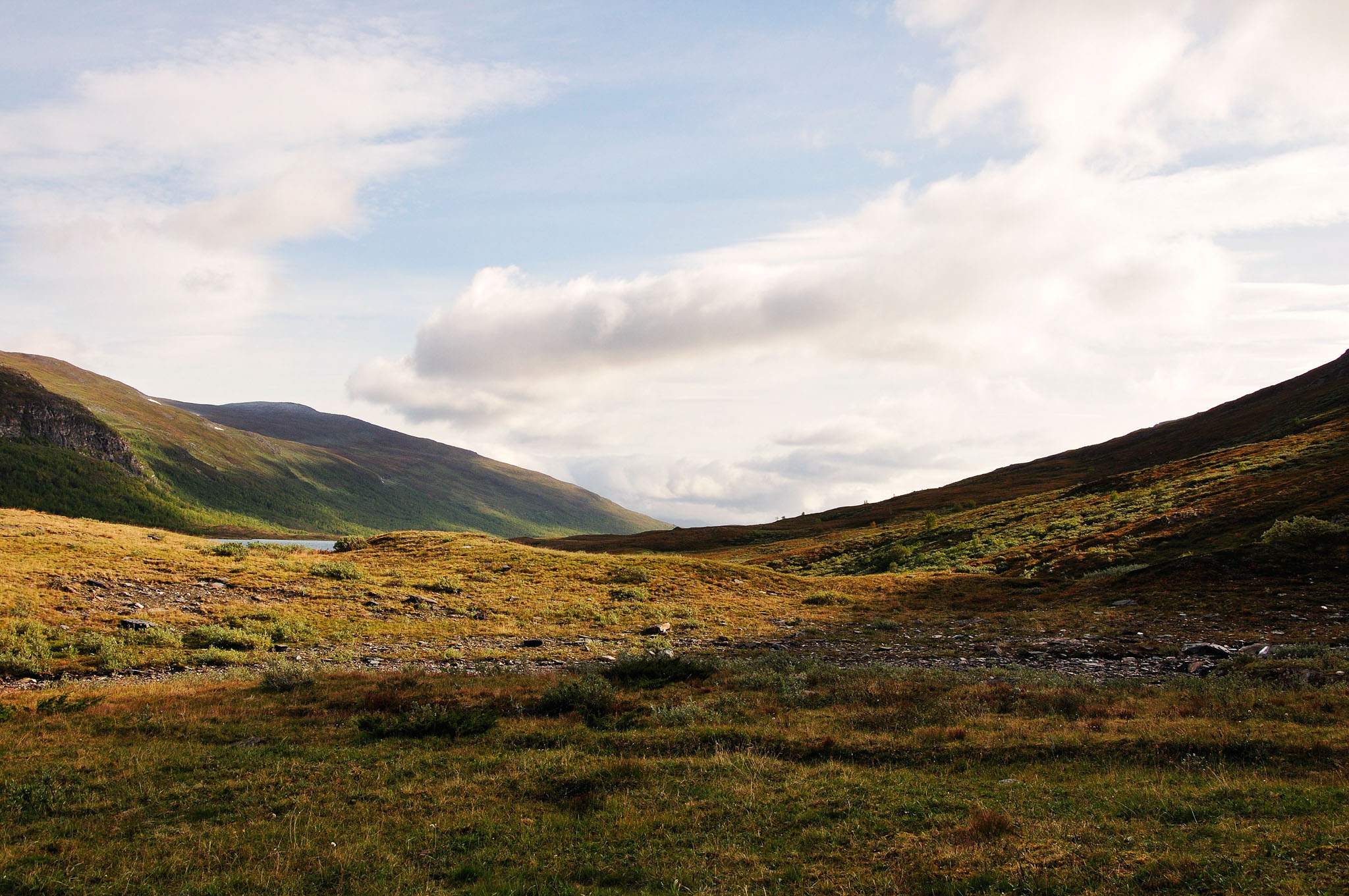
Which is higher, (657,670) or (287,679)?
(287,679)

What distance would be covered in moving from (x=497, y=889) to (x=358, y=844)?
9.52 feet

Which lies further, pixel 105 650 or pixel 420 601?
pixel 420 601

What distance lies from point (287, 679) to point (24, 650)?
10.5 metres

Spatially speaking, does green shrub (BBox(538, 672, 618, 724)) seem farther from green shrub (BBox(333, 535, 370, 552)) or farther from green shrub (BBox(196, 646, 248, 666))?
green shrub (BBox(333, 535, 370, 552))

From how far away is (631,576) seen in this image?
173 ft

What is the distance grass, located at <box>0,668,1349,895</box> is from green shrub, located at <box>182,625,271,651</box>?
8.38 m

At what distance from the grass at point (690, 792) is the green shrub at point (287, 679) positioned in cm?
175

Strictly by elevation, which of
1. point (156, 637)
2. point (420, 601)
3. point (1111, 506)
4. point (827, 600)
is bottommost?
point (827, 600)

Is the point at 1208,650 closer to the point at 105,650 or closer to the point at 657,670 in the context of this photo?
the point at 657,670

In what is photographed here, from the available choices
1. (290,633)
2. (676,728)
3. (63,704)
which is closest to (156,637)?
(290,633)

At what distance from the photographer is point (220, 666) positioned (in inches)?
1040

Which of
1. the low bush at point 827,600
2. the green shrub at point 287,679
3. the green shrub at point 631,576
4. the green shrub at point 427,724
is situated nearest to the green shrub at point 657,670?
the green shrub at point 427,724

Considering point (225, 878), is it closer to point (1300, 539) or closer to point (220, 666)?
point (220, 666)

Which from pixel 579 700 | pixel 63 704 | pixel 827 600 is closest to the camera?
pixel 63 704
